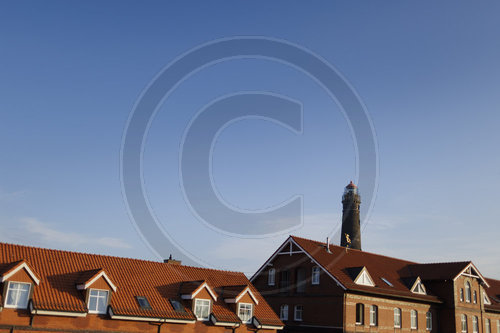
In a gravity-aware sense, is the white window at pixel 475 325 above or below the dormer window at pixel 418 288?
below

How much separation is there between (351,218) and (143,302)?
49.0m

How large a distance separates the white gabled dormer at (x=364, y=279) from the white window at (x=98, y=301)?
2432 cm

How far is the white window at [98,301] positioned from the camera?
31712mm

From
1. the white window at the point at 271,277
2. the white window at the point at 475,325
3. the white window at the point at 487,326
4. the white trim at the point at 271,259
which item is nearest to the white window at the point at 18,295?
the white trim at the point at 271,259

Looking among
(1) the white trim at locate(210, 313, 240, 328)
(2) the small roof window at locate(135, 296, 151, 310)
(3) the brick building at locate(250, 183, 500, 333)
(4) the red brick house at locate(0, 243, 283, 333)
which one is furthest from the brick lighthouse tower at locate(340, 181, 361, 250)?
(2) the small roof window at locate(135, 296, 151, 310)

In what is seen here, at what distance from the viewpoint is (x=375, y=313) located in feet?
154

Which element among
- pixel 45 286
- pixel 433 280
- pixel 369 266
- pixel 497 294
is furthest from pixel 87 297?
pixel 497 294

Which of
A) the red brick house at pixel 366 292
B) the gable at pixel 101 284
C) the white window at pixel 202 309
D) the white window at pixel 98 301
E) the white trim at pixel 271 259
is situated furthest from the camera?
the white trim at pixel 271 259

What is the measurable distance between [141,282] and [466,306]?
38.5m

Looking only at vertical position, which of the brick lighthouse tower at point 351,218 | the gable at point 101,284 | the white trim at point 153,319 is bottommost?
the white trim at point 153,319

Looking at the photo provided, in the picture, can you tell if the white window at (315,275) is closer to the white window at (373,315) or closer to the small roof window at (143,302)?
the white window at (373,315)

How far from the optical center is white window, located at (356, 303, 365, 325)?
45.6 metres

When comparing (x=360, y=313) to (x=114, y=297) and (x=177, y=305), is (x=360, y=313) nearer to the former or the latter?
(x=177, y=305)

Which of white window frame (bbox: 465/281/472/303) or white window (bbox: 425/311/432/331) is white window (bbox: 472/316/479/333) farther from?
white window (bbox: 425/311/432/331)
